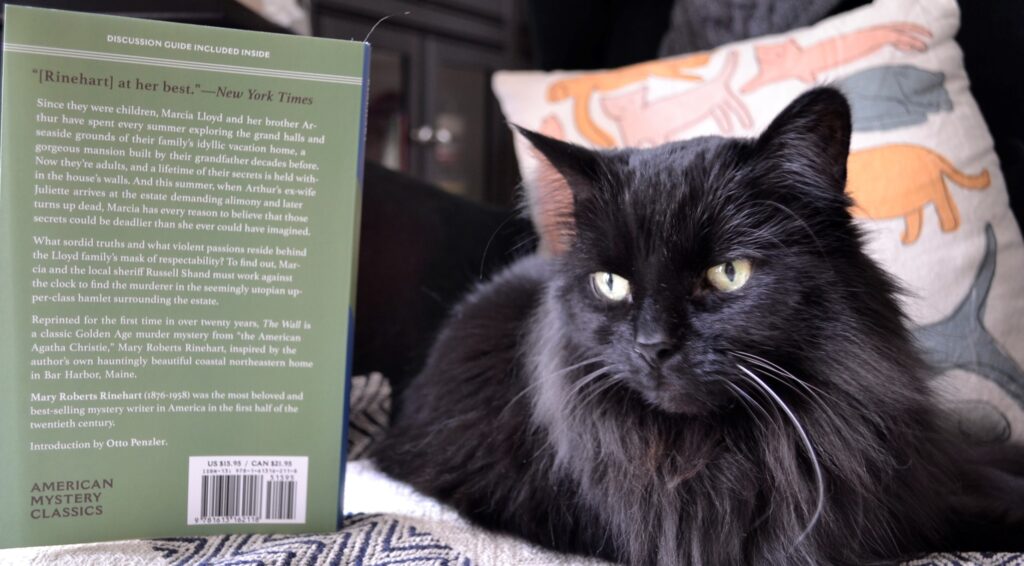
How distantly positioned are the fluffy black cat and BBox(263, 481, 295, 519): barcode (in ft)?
0.87

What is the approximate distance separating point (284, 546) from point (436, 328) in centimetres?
56

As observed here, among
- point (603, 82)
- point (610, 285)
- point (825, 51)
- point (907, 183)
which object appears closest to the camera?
point (610, 285)

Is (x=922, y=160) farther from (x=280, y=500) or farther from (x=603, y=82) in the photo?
(x=280, y=500)

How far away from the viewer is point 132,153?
26.3 inches

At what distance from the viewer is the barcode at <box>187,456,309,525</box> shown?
0.72 m

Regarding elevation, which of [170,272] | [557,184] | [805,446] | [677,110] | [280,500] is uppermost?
[677,110]

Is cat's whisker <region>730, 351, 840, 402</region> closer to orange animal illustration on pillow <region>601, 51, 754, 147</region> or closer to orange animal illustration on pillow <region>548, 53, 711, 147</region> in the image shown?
orange animal illustration on pillow <region>601, 51, 754, 147</region>

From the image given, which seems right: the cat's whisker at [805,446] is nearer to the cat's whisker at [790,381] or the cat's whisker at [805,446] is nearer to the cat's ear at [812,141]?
the cat's whisker at [790,381]

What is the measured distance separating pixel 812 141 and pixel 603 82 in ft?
2.30

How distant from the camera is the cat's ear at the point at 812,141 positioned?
0.68m

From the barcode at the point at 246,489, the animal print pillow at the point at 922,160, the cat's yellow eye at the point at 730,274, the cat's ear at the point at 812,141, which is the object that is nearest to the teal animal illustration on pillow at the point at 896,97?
the animal print pillow at the point at 922,160

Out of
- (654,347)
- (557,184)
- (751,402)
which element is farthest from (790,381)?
(557,184)

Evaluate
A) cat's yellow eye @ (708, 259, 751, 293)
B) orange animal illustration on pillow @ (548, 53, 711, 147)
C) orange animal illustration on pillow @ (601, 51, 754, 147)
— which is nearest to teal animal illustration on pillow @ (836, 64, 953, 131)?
orange animal illustration on pillow @ (601, 51, 754, 147)

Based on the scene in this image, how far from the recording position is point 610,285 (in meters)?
0.77
